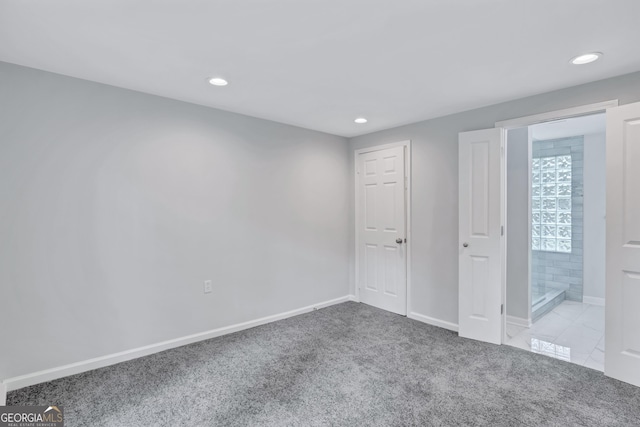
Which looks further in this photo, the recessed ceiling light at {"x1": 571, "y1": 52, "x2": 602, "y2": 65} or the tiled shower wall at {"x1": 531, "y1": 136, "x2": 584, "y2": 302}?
the tiled shower wall at {"x1": 531, "y1": 136, "x2": 584, "y2": 302}

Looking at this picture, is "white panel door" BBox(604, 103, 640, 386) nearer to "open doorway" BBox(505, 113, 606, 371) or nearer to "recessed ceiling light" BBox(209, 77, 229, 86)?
"open doorway" BBox(505, 113, 606, 371)

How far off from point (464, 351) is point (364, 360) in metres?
0.97

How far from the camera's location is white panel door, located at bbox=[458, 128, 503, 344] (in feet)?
10.0

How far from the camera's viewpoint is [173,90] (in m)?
2.77

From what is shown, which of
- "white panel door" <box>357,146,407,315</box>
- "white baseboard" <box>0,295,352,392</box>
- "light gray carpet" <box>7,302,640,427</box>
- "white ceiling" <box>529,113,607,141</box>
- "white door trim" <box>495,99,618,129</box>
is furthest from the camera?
"white panel door" <box>357,146,407,315</box>

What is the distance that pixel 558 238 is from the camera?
15.8ft

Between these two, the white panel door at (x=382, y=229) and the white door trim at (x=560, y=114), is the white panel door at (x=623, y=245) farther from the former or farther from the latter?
the white panel door at (x=382, y=229)

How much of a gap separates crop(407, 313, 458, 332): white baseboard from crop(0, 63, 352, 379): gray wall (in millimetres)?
1404

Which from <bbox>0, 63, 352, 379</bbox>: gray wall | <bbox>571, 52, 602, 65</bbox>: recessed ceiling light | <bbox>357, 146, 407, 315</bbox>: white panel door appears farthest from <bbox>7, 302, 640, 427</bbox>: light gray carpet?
<bbox>571, 52, 602, 65</bbox>: recessed ceiling light

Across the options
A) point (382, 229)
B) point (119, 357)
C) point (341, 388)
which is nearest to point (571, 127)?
point (382, 229)

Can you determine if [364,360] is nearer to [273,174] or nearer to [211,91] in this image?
[273,174]

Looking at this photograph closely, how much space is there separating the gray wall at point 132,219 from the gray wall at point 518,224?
2451 millimetres

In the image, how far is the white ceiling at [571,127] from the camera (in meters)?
3.83

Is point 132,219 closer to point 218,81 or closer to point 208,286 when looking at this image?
point 208,286
